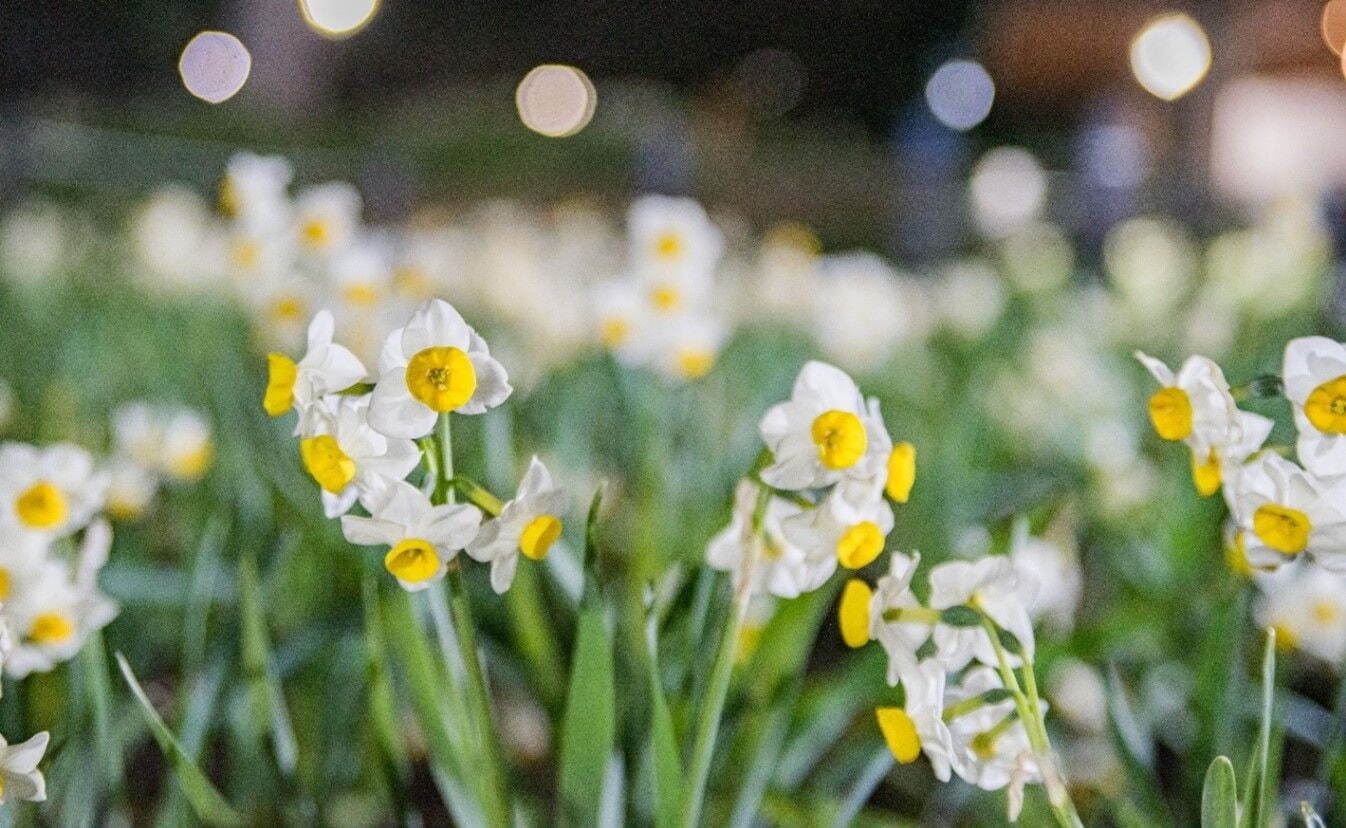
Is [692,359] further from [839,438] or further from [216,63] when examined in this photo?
[216,63]

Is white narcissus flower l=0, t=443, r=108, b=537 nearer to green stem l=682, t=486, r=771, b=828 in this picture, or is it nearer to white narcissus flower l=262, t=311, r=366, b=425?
white narcissus flower l=262, t=311, r=366, b=425

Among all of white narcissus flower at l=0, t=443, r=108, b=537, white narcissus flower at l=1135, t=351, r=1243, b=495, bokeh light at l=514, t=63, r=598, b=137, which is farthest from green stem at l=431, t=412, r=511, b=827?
bokeh light at l=514, t=63, r=598, b=137

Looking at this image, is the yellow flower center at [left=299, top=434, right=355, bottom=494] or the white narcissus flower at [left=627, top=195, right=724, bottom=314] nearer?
the yellow flower center at [left=299, top=434, right=355, bottom=494]

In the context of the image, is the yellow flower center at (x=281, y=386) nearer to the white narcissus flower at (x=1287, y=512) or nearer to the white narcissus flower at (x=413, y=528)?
the white narcissus flower at (x=413, y=528)

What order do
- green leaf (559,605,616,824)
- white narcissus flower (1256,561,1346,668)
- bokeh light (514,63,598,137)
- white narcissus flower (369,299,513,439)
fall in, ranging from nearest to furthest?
white narcissus flower (369,299,513,439), green leaf (559,605,616,824), white narcissus flower (1256,561,1346,668), bokeh light (514,63,598,137)

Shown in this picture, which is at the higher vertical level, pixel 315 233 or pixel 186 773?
pixel 315 233

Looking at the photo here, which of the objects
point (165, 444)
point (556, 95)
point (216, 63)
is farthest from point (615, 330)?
point (556, 95)
